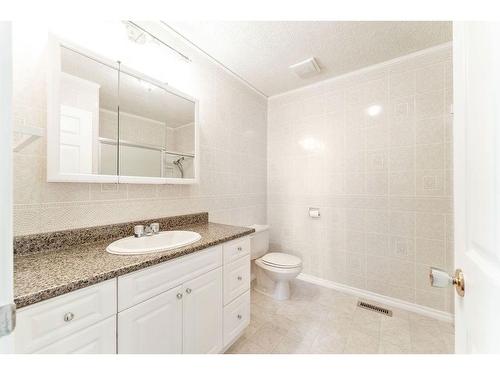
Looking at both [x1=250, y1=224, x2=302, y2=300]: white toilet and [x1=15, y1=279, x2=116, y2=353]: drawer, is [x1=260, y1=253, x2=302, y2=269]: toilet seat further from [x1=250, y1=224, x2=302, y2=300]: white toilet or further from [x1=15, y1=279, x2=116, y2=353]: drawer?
[x1=15, y1=279, x2=116, y2=353]: drawer

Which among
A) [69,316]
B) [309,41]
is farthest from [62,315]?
[309,41]

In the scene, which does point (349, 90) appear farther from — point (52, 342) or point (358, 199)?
point (52, 342)

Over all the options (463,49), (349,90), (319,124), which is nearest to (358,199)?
(319,124)

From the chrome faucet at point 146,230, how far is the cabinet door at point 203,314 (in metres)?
0.45

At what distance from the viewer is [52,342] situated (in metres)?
0.66

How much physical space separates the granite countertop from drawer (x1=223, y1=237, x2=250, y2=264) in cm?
20

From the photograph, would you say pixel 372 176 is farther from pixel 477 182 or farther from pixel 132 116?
pixel 132 116

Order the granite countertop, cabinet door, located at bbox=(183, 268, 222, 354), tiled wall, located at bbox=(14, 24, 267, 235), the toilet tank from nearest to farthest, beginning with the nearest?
the granite countertop
tiled wall, located at bbox=(14, 24, 267, 235)
cabinet door, located at bbox=(183, 268, 222, 354)
the toilet tank

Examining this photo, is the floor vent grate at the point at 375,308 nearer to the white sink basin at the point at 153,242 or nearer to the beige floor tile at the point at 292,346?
the beige floor tile at the point at 292,346

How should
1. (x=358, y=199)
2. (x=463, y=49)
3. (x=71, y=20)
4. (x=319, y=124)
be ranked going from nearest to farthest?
1. (x=463, y=49)
2. (x=71, y=20)
3. (x=358, y=199)
4. (x=319, y=124)

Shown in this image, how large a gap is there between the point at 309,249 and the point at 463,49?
2.17 metres

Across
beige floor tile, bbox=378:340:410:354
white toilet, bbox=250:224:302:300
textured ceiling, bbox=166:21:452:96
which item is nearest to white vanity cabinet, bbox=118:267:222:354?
white toilet, bbox=250:224:302:300

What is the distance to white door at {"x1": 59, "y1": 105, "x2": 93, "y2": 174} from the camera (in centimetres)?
102

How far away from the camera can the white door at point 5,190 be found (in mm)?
326
